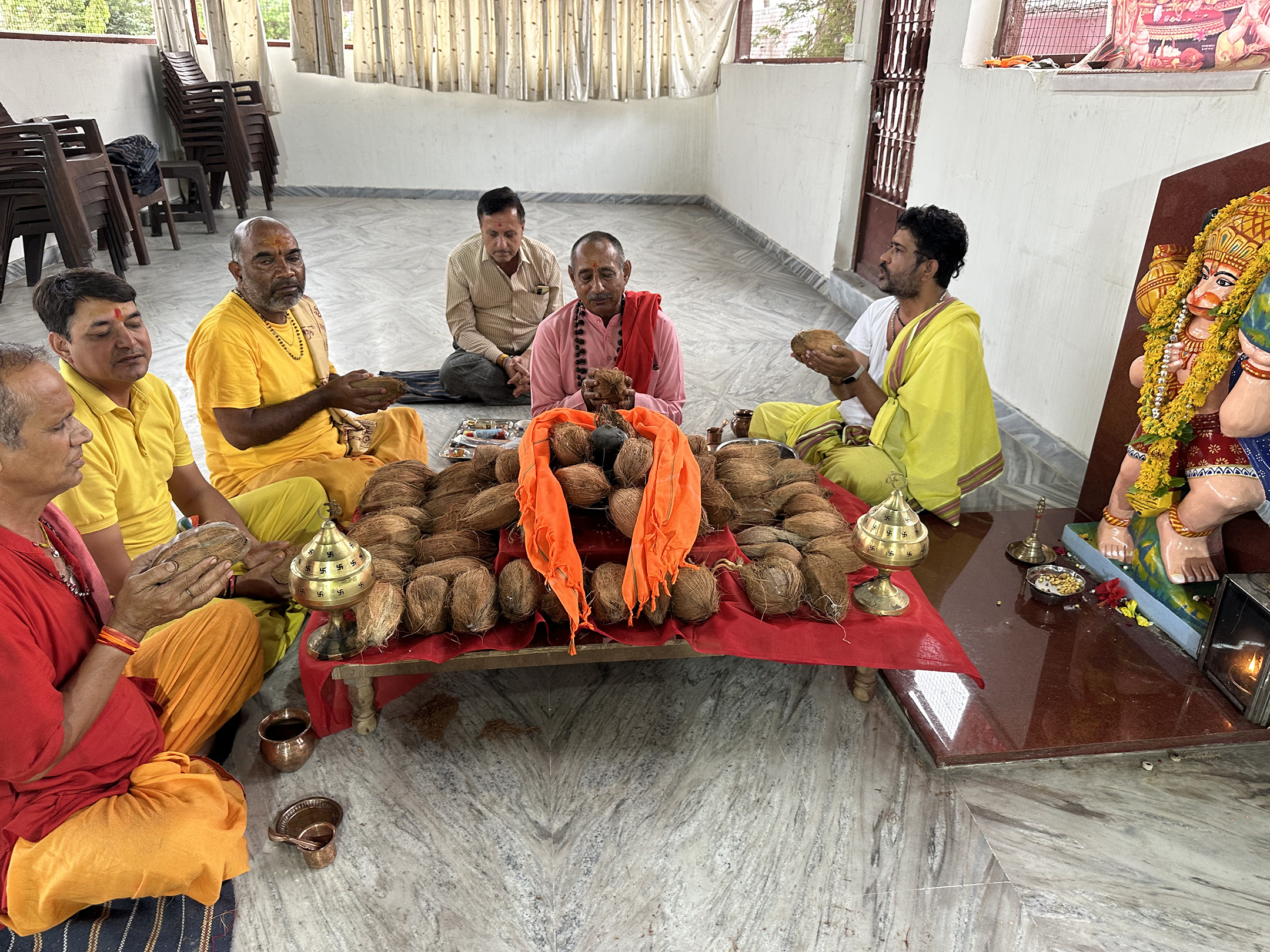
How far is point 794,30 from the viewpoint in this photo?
8.72 meters

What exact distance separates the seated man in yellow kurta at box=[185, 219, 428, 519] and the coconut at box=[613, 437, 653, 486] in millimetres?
1305

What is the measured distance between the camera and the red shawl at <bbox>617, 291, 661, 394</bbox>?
11.6 feet

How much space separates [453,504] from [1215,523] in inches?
97.4

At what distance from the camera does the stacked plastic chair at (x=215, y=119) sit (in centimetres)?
917

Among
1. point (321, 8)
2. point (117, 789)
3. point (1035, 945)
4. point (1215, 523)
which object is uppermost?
point (321, 8)

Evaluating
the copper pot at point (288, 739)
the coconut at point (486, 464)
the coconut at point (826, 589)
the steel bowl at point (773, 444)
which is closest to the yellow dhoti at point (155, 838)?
the copper pot at point (288, 739)

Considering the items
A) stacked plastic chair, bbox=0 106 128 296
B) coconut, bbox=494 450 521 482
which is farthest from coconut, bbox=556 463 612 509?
stacked plastic chair, bbox=0 106 128 296

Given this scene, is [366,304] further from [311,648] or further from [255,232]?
[311,648]

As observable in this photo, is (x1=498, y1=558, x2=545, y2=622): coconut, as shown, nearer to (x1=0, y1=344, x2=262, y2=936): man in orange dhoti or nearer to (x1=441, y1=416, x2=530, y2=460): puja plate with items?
(x1=0, y1=344, x2=262, y2=936): man in orange dhoti

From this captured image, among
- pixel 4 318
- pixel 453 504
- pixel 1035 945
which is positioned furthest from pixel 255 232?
pixel 4 318

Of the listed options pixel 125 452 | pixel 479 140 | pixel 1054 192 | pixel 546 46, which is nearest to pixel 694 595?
pixel 125 452

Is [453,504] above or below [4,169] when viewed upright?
below

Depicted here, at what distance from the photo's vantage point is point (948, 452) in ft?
11.1

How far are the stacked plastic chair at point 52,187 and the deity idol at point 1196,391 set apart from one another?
6.69 meters
